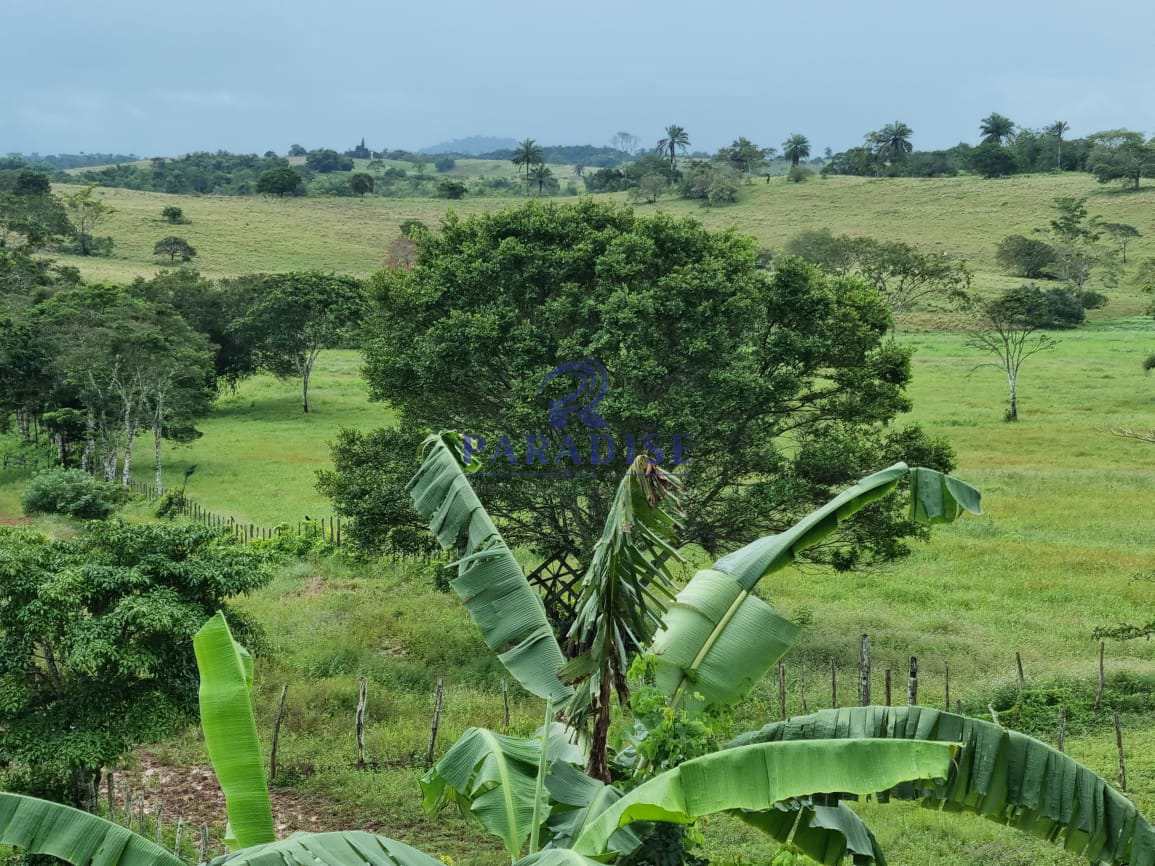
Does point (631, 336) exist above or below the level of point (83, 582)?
above

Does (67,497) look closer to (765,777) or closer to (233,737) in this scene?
(233,737)

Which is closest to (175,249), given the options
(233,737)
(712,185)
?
(712,185)

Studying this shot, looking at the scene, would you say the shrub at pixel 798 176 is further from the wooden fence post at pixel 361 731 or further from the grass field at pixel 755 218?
the wooden fence post at pixel 361 731

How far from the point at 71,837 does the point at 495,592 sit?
3239 millimetres

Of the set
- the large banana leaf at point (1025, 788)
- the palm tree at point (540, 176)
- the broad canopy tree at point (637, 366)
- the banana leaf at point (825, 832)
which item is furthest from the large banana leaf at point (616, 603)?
the palm tree at point (540, 176)

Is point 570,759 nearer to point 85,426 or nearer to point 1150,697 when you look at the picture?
point 1150,697

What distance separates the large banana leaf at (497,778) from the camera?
739 centimetres

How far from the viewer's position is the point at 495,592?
27.5ft

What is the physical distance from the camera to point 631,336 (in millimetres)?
17891

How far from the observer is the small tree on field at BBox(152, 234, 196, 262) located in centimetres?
8138

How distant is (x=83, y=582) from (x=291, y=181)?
105105 mm

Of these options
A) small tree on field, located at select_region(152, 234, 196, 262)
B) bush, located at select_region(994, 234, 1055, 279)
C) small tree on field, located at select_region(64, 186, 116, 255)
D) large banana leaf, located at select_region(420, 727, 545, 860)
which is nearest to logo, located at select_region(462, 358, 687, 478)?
large banana leaf, located at select_region(420, 727, 545, 860)

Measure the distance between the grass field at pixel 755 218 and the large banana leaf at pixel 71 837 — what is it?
225 ft

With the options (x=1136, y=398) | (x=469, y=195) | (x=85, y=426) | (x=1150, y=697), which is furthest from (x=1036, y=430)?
(x=469, y=195)
